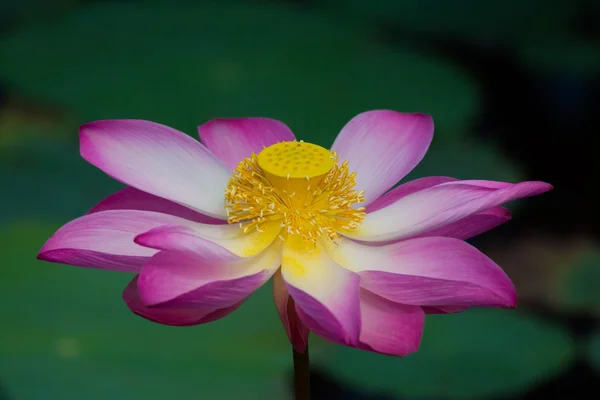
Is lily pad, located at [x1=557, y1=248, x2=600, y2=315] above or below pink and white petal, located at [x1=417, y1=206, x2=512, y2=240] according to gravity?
below

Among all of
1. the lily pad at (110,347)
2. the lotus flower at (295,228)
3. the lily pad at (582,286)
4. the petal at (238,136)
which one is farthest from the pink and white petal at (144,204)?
the lily pad at (582,286)

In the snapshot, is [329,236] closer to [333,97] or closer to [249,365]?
[249,365]

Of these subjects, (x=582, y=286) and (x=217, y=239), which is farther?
(x=582, y=286)

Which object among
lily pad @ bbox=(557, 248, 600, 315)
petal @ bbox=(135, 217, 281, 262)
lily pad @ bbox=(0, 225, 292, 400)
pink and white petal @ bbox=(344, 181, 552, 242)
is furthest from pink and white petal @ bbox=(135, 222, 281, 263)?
lily pad @ bbox=(557, 248, 600, 315)

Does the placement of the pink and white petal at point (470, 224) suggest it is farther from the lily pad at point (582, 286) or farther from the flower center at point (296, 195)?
the lily pad at point (582, 286)

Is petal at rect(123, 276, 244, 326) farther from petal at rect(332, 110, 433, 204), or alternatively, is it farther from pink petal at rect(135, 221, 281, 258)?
petal at rect(332, 110, 433, 204)

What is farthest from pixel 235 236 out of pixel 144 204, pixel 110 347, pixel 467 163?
pixel 467 163

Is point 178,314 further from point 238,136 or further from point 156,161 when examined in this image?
point 238,136
